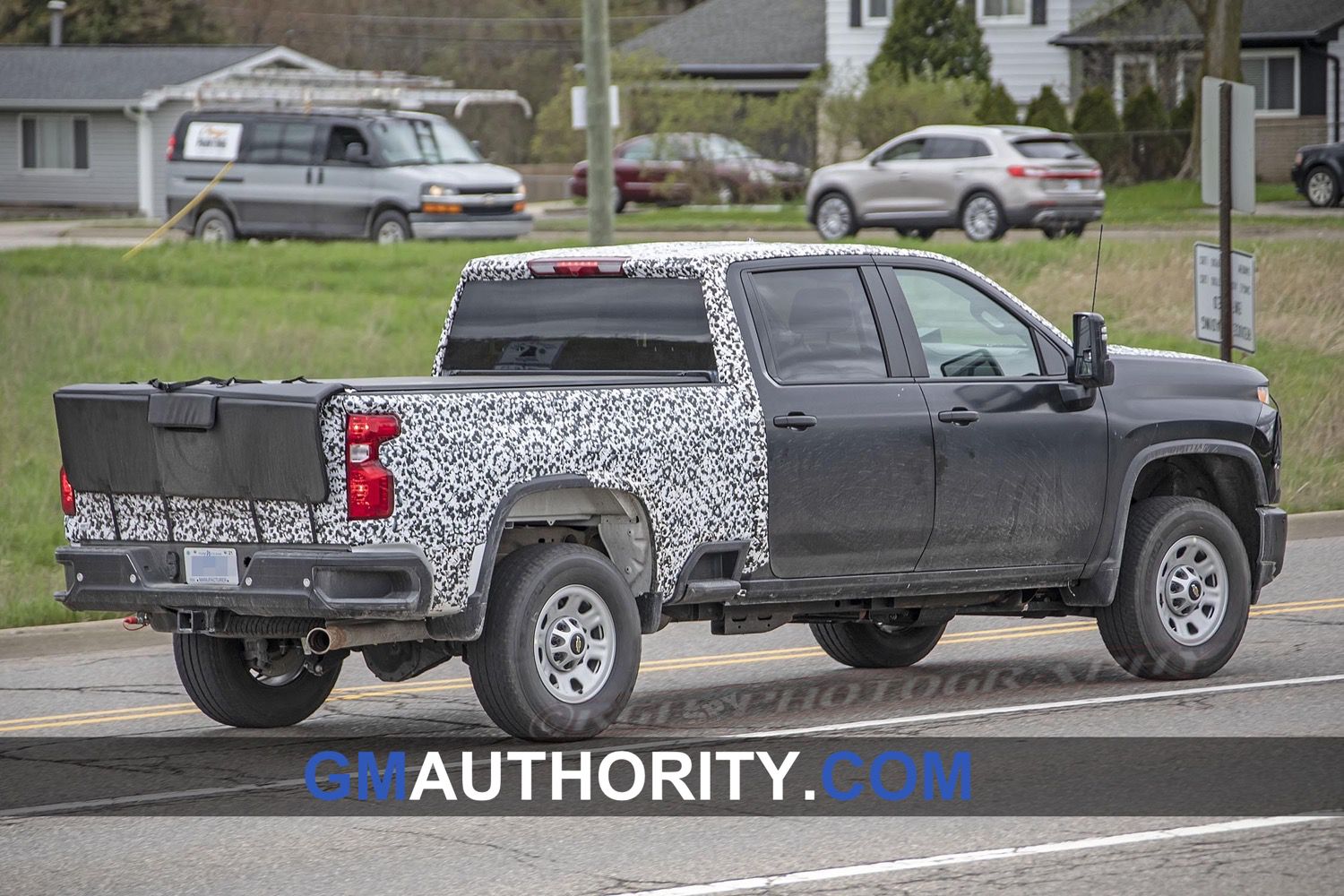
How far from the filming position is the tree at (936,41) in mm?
50031

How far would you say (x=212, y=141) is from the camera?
34.9 meters

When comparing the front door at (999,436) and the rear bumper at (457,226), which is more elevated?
the rear bumper at (457,226)

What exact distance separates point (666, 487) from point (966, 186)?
24.6 meters

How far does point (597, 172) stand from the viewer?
68.2 feet

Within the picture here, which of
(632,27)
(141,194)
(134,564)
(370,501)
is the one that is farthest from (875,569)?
(632,27)

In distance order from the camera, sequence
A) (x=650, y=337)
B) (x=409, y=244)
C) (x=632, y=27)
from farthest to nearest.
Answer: (x=632, y=27), (x=409, y=244), (x=650, y=337)

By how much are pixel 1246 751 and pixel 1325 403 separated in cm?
1327

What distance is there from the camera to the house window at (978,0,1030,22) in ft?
172

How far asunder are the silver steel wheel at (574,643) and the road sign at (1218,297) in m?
10.3

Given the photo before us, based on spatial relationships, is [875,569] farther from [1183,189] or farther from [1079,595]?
[1183,189]

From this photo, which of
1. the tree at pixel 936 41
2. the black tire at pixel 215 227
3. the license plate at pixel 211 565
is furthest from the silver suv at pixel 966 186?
the license plate at pixel 211 565

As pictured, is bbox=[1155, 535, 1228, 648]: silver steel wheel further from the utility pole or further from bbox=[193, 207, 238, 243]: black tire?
bbox=[193, 207, 238, 243]: black tire

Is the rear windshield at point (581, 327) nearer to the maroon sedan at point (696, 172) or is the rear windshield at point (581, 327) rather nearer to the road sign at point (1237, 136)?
the road sign at point (1237, 136)

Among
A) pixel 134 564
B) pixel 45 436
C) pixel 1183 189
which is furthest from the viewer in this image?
pixel 1183 189
